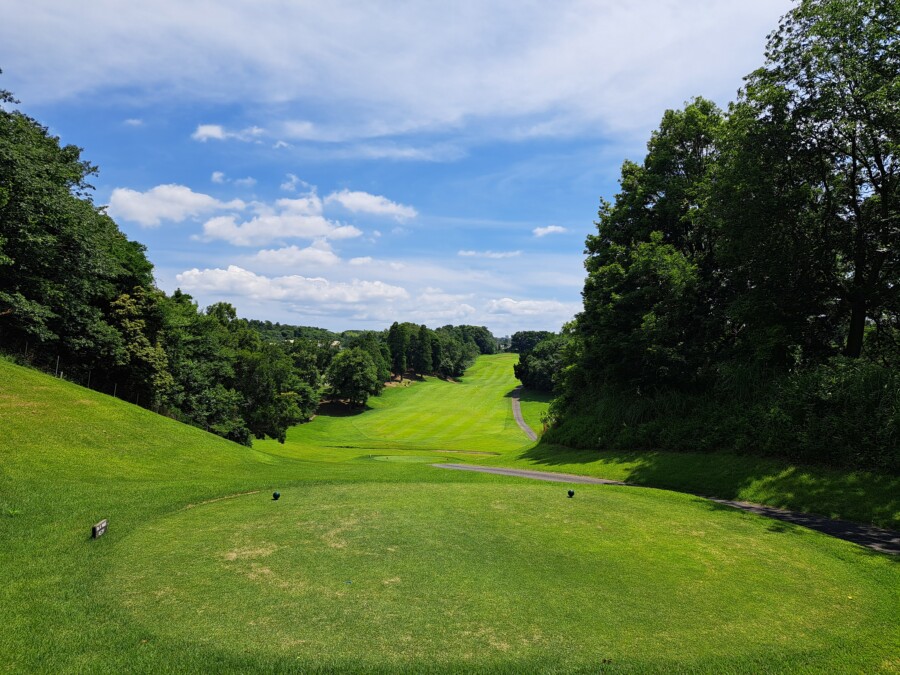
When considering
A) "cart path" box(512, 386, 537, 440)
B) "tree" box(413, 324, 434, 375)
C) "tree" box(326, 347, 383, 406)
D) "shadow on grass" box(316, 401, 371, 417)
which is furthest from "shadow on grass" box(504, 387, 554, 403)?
"shadow on grass" box(316, 401, 371, 417)

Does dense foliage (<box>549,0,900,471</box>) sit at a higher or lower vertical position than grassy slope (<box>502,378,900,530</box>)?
higher

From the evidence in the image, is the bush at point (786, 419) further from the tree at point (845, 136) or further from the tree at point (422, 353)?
the tree at point (422, 353)

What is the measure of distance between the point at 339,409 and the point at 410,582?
86265mm

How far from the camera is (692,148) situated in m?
32.2

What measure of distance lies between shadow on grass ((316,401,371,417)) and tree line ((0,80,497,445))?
1157 inches

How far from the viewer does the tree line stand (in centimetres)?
2488

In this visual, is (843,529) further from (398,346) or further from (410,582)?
(398,346)

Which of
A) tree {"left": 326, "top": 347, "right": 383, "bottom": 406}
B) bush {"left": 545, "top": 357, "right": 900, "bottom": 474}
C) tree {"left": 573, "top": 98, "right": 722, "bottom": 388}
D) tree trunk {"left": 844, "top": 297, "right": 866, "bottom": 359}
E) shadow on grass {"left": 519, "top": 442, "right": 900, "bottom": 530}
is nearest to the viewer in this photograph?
shadow on grass {"left": 519, "top": 442, "right": 900, "bottom": 530}

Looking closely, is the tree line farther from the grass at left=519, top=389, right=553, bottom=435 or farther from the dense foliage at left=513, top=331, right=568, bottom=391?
the dense foliage at left=513, top=331, right=568, bottom=391

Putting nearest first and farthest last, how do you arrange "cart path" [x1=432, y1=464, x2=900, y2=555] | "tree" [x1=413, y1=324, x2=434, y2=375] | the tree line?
"cart path" [x1=432, y1=464, x2=900, y2=555] < the tree line < "tree" [x1=413, y1=324, x2=434, y2=375]

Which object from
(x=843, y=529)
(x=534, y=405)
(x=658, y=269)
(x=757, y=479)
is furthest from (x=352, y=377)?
(x=843, y=529)

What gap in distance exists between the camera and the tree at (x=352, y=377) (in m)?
89.1

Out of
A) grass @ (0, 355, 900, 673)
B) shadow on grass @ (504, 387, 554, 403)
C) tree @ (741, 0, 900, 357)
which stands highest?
tree @ (741, 0, 900, 357)

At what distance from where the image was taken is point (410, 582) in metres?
7.58
